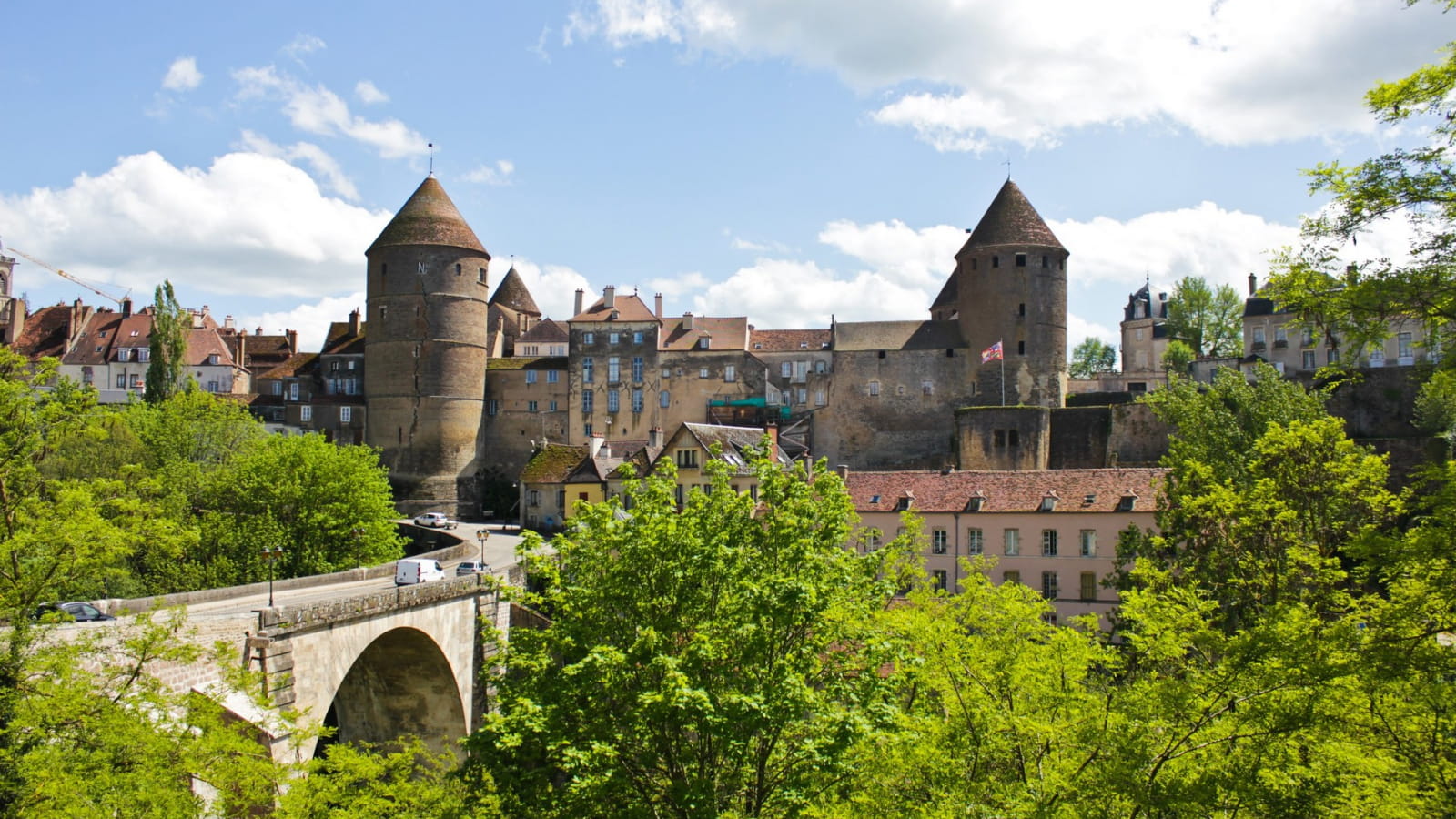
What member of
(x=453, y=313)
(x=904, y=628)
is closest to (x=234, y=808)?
(x=904, y=628)

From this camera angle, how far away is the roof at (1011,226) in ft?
185

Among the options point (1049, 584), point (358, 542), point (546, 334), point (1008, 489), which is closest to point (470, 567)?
point (358, 542)

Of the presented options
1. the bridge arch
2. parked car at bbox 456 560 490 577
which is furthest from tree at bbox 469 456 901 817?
parked car at bbox 456 560 490 577

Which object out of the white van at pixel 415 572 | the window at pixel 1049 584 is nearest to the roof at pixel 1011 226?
the window at pixel 1049 584

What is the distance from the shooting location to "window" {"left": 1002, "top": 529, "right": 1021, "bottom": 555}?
35969 mm

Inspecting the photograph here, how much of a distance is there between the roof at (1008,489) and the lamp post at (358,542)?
16311 mm

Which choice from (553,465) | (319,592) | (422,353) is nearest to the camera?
(319,592)

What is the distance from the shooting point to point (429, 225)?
194ft

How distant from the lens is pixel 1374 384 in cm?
4797

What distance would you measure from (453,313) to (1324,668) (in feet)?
173

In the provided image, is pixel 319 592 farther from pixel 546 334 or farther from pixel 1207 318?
pixel 1207 318

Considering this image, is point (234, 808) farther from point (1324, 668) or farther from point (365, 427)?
point (365, 427)

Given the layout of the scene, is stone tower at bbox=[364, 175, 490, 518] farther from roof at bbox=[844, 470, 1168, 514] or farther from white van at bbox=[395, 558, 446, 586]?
white van at bbox=[395, 558, 446, 586]

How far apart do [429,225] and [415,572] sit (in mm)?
33707
